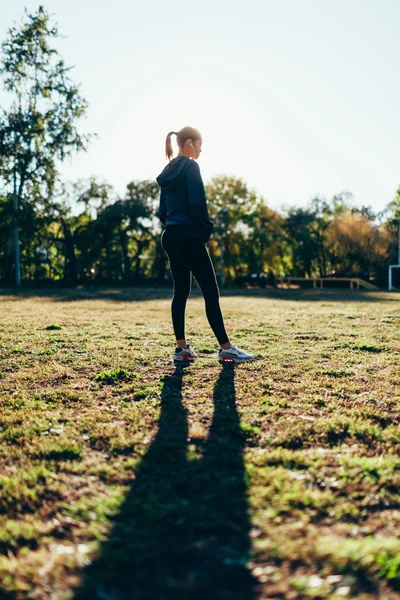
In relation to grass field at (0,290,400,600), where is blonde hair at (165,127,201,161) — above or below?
above

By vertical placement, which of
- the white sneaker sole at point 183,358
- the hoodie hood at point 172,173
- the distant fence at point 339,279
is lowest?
the white sneaker sole at point 183,358

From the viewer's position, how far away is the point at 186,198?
5.02 meters

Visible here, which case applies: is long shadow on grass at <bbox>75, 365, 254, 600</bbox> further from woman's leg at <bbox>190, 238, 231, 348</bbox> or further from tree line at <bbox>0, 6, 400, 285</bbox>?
tree line at <bbox>0, 6, 400, 285</bbox>

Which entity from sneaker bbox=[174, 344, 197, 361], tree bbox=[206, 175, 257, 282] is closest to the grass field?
sneaker bbox=[174, 344, 197, 361]

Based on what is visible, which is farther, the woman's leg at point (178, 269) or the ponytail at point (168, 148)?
the ponytail at point (168, 148)

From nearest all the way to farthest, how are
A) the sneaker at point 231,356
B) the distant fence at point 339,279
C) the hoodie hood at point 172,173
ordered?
the hoodie hood at point 172,173, the sneaker at point 231,356, the distant fence at point 339,279

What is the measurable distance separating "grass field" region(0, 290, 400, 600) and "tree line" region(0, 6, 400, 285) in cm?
2942

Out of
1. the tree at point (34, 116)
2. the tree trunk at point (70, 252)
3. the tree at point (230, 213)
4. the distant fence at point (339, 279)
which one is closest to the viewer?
the tree at point (34, 116)

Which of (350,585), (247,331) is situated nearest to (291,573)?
(350,585)

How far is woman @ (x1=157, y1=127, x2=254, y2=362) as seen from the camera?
16.2 feet

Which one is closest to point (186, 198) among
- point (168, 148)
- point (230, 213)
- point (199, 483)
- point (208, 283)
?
point (168, 148)

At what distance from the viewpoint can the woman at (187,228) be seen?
4934mm

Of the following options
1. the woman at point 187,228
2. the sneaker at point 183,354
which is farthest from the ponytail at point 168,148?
the sneaker at point 183,354

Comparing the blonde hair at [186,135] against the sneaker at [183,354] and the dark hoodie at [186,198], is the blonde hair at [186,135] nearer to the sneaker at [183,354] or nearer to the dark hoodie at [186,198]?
the dark hoodie at [186,198]
